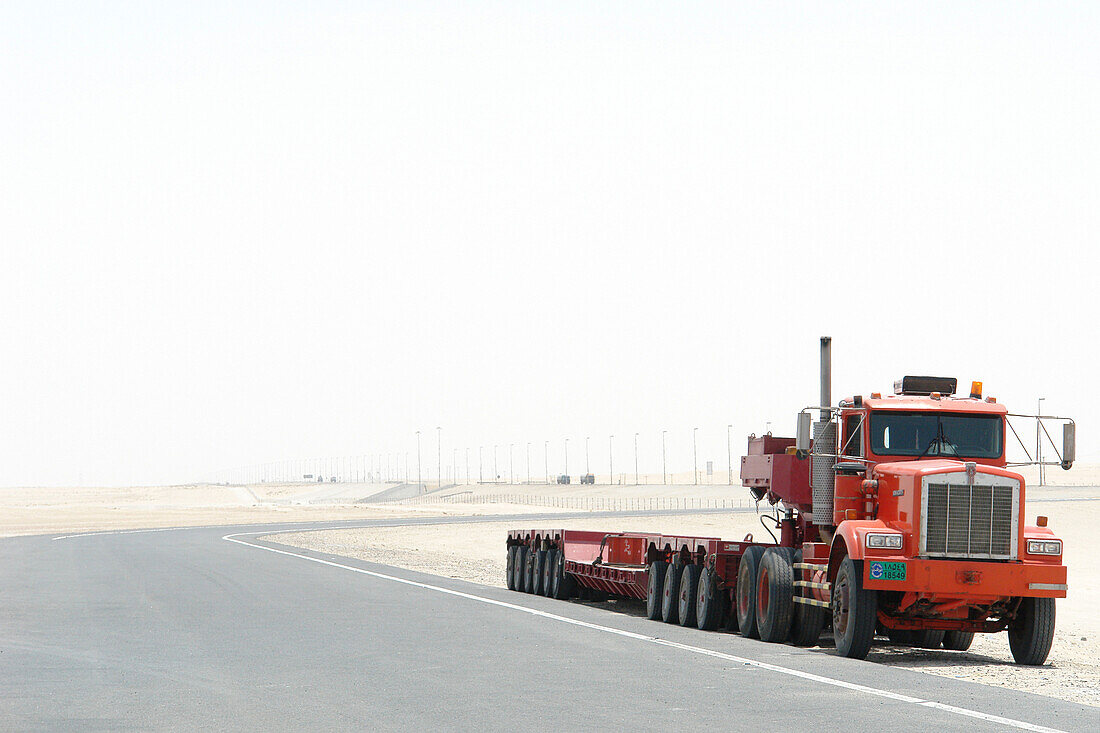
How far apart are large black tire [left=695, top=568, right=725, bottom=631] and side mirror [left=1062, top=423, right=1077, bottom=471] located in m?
5.16

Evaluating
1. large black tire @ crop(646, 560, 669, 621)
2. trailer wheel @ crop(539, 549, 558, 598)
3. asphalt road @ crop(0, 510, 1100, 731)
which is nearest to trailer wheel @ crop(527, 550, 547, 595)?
trailer wheel @ crop(539, 549, 558, 598)

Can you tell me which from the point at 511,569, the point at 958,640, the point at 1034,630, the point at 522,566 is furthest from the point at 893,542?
the point at 511,569

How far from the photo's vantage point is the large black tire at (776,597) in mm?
16641

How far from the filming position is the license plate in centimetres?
1481

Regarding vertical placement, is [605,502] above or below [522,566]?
below

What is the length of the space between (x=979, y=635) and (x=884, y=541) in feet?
20.9

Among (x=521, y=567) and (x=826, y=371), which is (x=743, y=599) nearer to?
(x=826, y=371)

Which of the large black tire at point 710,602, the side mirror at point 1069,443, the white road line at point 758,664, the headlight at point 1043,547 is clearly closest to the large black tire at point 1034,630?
the headlight at point 1043,547

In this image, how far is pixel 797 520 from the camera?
62.3ft

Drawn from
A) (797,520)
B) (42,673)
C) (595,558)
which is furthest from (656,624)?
(42,673)

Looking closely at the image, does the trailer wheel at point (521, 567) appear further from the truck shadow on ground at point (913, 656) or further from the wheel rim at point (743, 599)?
the wheel rim at point (743, 599)

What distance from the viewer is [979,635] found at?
20.3 meters

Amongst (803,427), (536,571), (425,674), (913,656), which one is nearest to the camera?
Result: (425,674)

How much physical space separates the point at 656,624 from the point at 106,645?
7955 mm
